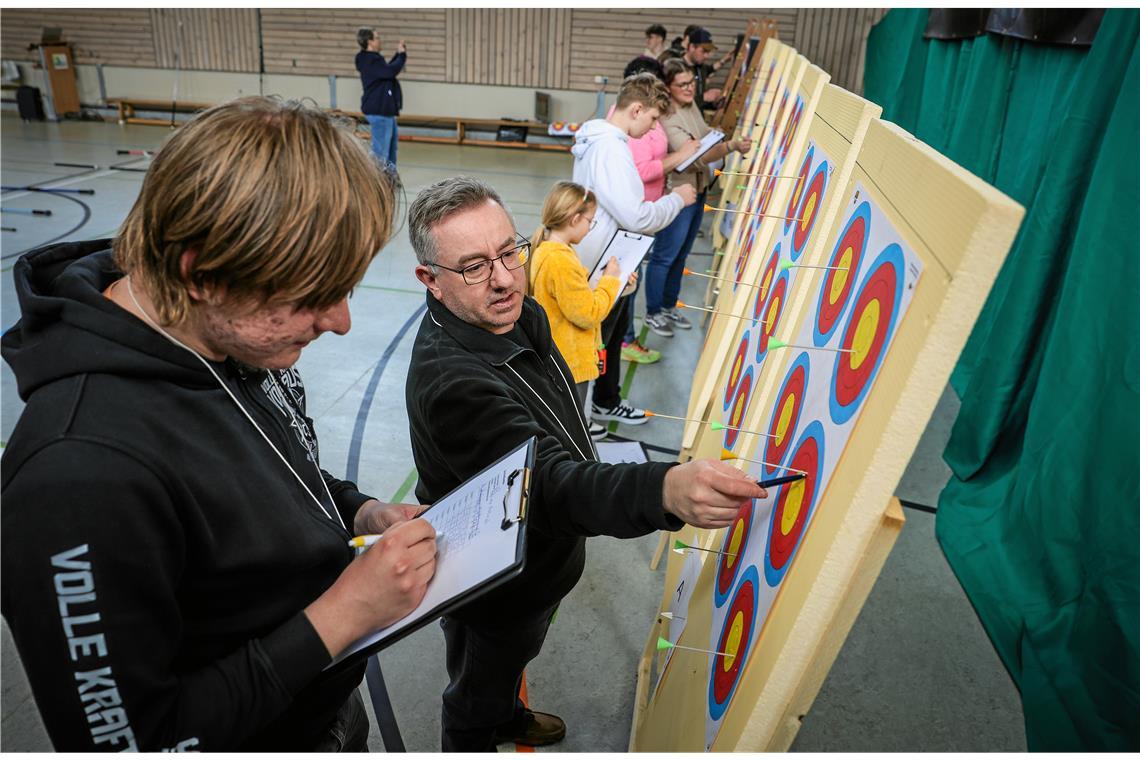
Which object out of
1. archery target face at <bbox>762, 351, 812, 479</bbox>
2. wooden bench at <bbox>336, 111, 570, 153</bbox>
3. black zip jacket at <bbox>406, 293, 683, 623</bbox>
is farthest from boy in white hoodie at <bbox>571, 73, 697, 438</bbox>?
wooden bench at <bbox>336, 111, 570, 153</bbox>

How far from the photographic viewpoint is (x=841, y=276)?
0.99 metres

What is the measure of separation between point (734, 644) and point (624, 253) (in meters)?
2.05

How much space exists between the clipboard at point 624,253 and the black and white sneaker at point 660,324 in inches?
67.7

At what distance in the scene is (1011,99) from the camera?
127 inches

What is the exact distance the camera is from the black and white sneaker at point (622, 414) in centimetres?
347

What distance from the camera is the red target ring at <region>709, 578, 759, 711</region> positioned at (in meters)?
0.89

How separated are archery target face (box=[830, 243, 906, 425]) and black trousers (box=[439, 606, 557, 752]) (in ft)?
2.98

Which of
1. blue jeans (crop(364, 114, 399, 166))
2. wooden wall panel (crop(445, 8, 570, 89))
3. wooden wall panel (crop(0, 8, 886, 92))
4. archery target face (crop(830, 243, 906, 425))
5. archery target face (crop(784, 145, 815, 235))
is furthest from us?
wooden wall panel (crop(445, 8, 570, 89))

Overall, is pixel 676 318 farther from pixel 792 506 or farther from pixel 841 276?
pixel 792 506

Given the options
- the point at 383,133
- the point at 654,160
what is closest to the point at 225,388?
the point at 654,160

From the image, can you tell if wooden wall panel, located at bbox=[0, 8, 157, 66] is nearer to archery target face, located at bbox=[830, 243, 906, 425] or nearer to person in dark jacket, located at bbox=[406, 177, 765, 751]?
person in dark jacket, located at bbox=[406, 177, 765, 751]

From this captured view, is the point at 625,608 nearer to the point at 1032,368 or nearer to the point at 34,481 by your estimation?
the point at 1032,368

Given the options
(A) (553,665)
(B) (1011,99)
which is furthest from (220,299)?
(B) (1011,99)

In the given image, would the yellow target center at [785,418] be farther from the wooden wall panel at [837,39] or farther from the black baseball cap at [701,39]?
the wooden wall panel at [837,39]
